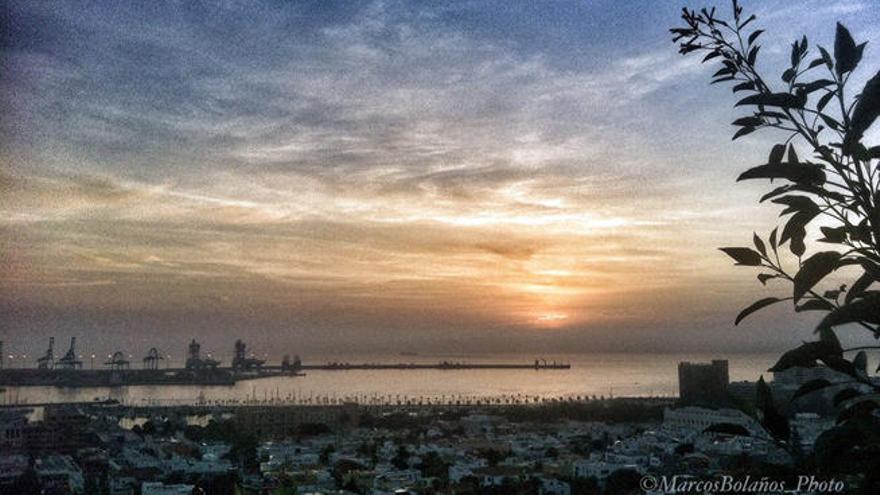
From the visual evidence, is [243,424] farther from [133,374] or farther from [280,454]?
[133,374]

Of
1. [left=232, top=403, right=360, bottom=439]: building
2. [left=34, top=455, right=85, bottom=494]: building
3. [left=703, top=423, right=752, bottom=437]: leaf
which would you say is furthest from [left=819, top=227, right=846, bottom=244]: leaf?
[left=232, top=403, right=360, bottom=439]: building

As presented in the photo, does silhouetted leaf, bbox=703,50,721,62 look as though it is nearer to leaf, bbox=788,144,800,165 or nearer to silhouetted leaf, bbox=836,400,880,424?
leaf, bbox=788,144,800,165

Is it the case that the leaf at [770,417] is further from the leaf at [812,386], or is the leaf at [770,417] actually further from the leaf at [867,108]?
the leaf at [867,108]

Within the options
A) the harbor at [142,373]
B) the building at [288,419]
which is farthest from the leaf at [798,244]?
the harbor at [142,373]

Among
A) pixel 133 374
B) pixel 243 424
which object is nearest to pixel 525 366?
pixel 133 374

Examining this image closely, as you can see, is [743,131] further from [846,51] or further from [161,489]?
[161,489]
